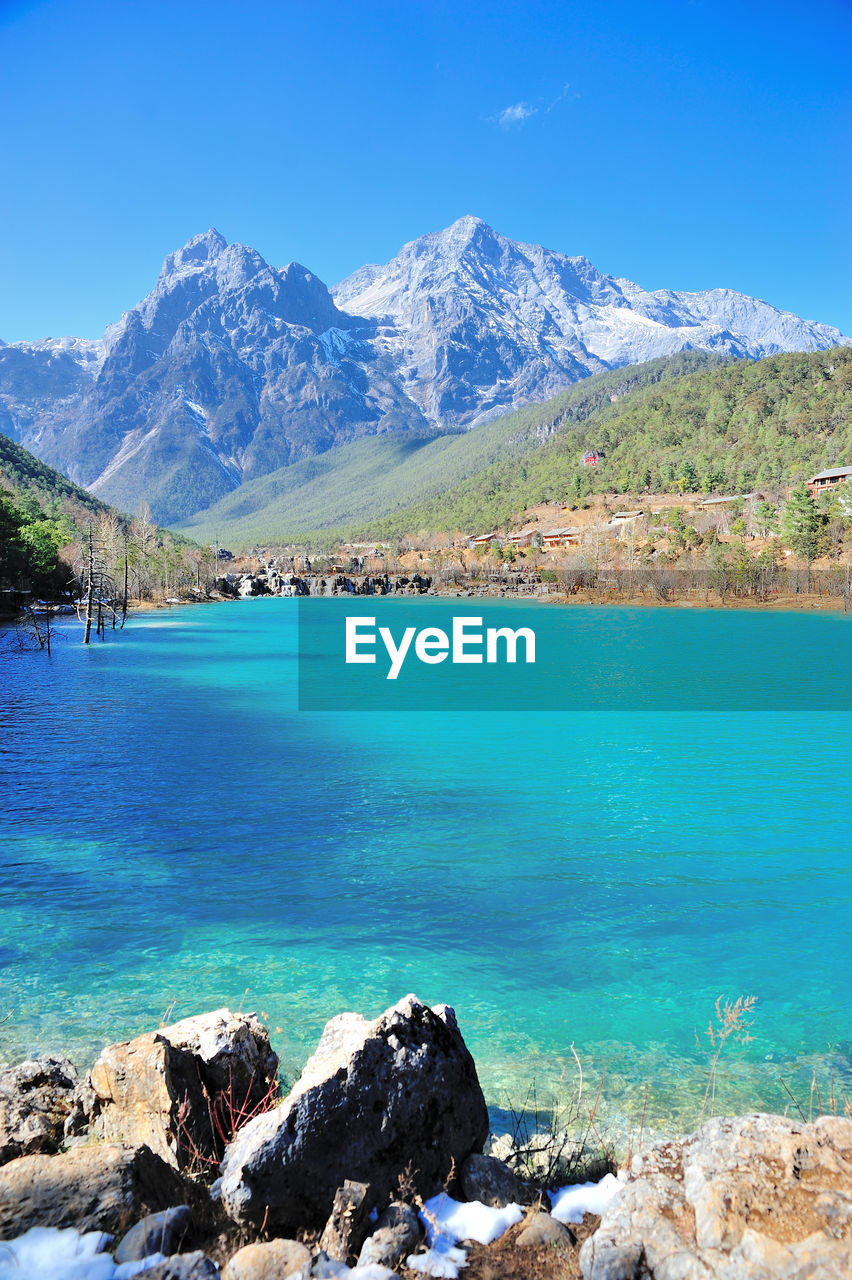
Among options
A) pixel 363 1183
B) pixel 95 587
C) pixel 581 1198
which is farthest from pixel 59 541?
pixel 581 1198

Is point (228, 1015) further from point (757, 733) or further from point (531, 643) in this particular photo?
point (531, 643)

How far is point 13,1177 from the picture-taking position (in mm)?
4602

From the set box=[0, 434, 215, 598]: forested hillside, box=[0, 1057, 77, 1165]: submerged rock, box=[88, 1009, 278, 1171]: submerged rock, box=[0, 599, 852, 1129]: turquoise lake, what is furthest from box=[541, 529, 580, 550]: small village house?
box=[0, 1057, 77, 1165]: submerged rock

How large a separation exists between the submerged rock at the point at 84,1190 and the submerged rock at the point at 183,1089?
70 centimetres

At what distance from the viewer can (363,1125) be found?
536 cm

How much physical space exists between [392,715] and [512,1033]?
25.0m

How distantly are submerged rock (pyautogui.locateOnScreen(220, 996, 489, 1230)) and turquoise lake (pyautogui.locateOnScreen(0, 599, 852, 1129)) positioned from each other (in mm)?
2524

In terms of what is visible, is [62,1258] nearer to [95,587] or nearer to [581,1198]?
[581,1198]

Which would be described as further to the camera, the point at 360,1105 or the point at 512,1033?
the point at 512,1033

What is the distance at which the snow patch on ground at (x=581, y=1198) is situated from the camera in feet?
17.3

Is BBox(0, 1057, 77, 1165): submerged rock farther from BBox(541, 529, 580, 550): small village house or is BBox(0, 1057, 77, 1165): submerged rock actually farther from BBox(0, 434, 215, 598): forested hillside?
BBox(541, 529, 580, 550): small village house

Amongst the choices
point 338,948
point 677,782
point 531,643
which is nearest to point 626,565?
point 531,643

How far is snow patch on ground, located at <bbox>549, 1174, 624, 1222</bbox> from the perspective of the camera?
17.3 ft

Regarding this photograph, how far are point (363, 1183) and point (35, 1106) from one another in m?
2.77
